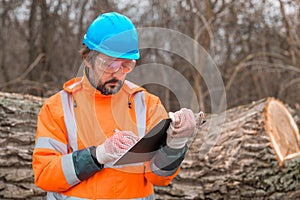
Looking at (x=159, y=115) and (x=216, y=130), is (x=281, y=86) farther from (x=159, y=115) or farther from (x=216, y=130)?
(x=159, y=115)

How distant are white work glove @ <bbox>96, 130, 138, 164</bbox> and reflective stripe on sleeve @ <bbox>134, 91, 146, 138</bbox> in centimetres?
17

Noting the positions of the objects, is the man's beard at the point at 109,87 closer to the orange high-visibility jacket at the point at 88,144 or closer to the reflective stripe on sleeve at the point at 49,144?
the orange high-visibility jacket at the point at 88,144

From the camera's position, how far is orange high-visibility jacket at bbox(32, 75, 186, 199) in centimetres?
209

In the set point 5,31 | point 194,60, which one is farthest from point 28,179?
point 5,31

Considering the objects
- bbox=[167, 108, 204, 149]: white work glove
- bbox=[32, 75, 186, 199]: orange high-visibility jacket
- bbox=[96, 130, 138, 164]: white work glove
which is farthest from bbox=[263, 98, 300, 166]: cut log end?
bbox=[96, 130, 138, 164]: white work glove

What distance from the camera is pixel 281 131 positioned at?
12.1ft

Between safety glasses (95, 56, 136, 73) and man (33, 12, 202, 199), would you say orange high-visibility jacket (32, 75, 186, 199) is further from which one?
safety glasses (95, 56, 136, 73)

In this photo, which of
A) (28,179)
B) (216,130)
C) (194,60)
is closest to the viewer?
(28,179)

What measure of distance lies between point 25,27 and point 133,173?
6584mm

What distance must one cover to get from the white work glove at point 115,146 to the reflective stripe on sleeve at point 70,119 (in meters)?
0.18

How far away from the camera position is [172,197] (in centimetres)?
338

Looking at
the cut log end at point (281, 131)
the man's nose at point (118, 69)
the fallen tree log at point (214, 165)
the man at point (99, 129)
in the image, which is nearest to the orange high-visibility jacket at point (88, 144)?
the man at point (99, 129)

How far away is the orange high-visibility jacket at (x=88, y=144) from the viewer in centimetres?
209

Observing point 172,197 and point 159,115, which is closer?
point 159,115
